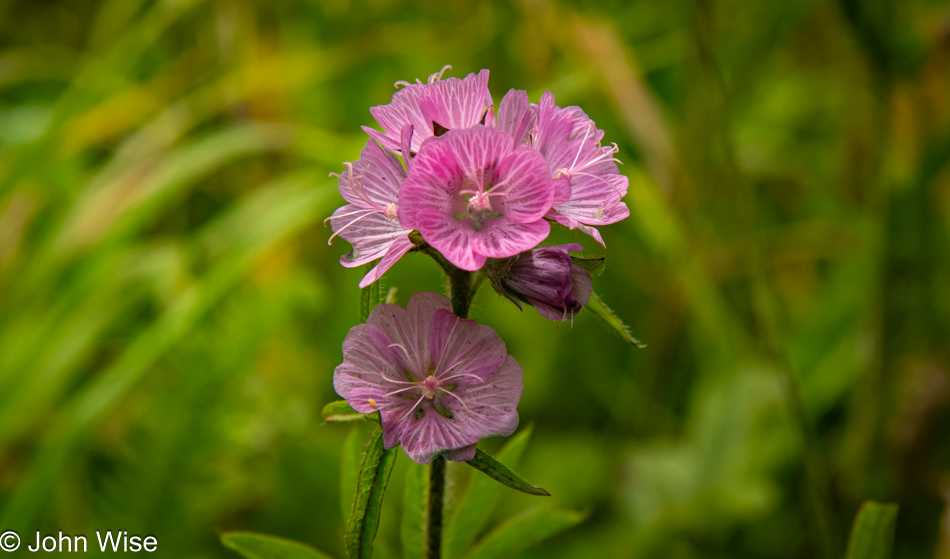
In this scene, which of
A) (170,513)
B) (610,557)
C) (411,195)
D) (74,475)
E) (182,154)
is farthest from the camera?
(182,154)

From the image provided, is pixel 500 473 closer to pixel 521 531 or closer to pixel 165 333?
pixel 521 531

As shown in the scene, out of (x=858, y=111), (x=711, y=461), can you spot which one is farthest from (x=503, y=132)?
(x=858, y=111)

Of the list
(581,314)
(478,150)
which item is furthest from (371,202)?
(581,314)

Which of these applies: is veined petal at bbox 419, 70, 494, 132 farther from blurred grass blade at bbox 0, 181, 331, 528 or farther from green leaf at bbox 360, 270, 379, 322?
blurred grass blade at bbox 0, 181, 331, 528

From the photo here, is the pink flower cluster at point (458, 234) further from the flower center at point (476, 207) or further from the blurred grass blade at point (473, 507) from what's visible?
the blurred grass blade at point (473, 507)

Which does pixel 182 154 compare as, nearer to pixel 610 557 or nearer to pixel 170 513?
pixel 170 513

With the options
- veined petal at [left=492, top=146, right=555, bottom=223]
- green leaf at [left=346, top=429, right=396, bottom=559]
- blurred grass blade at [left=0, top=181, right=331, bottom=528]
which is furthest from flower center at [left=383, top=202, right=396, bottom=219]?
blurred grass blade at [left=0, top=181, right=331, bottom=528]

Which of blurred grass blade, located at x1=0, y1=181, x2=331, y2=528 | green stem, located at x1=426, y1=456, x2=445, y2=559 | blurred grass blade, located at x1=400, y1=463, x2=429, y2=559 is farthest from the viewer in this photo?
blurred grass blade, located at x1=0, y1=181, x2=331, y2=528
